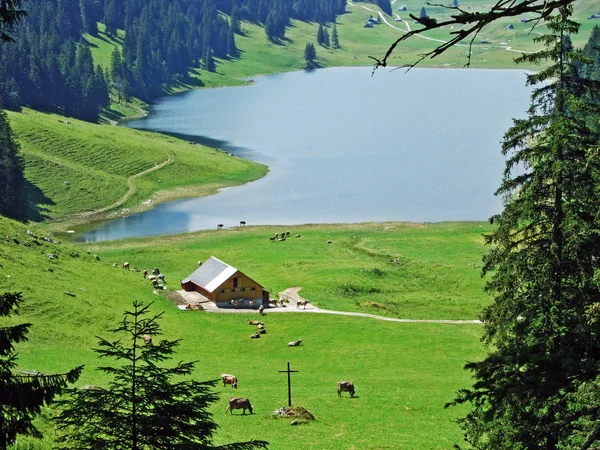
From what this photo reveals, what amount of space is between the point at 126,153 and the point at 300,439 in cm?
10630

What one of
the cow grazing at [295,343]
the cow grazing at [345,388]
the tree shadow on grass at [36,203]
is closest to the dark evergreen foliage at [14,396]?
the cow grazing at [345,388]

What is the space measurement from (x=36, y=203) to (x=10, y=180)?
40.5 ft

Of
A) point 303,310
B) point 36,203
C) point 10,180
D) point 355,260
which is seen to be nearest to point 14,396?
point 303,310

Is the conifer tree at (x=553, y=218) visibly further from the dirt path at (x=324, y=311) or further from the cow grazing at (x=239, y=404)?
Answer: the dirt path at (x=324, y=311)

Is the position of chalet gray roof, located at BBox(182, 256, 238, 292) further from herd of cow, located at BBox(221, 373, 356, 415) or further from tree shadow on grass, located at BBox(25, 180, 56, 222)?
tree shadow on grass, located at BBox(25, 180, 56, 222)

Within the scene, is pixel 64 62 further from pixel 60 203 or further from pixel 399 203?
pixel 399 203

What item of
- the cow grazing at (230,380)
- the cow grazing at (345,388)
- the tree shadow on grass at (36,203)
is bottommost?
the tree shadow on grass at (36,203)

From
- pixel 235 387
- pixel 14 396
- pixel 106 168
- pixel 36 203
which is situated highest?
pixel 14 396

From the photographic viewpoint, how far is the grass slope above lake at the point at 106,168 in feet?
371

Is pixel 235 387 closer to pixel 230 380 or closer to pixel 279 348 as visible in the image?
pixel 230 380

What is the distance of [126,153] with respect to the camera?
132375mm

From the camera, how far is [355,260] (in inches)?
3155

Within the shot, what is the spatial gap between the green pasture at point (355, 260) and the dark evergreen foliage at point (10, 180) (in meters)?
14.7

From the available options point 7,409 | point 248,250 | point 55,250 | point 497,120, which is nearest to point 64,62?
point 497,120
